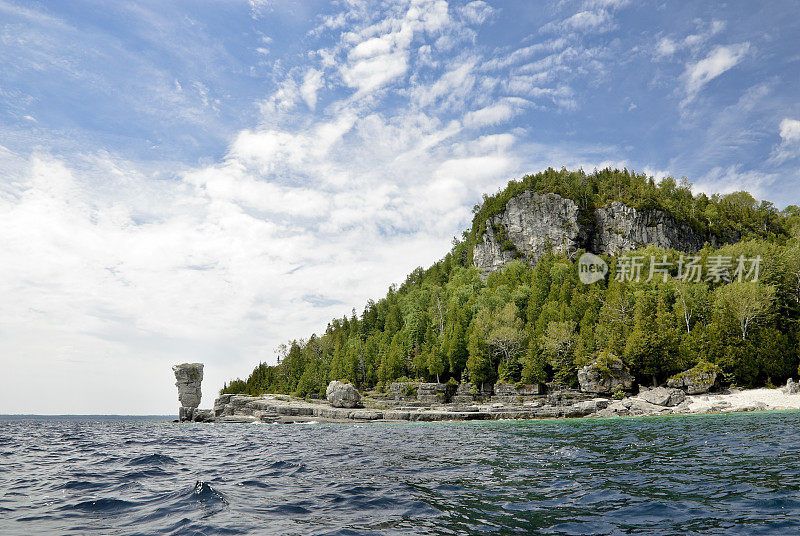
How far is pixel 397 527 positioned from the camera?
31.5 ft

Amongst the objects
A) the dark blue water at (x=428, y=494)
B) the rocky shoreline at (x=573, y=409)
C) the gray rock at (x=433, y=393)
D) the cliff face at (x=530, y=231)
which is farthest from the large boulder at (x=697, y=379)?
the cliff face at (x=530, y=231)

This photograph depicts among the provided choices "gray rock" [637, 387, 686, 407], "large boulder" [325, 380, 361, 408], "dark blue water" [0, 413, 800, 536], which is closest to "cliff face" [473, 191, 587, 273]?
"gray rock" [637, 387, 686, 407]

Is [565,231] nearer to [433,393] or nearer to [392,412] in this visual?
[433,393]

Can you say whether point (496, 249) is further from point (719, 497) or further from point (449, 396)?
point (719, 497)

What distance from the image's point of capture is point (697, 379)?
69625 mm

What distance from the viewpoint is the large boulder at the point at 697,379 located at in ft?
226

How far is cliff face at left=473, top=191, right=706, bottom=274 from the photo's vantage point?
453 ft

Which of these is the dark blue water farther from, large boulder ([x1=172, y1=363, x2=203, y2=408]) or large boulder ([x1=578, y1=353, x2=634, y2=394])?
large boulder ([x1=172, y1=363, x2=203, y2=408])

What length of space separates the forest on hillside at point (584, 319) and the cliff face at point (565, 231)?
13.3ft

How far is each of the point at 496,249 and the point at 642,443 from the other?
5045 inches

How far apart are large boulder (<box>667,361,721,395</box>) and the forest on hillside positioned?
2230 millimetres

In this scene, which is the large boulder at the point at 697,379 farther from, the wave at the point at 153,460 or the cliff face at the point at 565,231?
the wave at the point at 153,460

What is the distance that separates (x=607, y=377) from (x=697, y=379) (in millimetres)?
13188

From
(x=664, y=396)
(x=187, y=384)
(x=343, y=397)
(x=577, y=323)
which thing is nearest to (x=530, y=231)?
(x=577, y=323)
